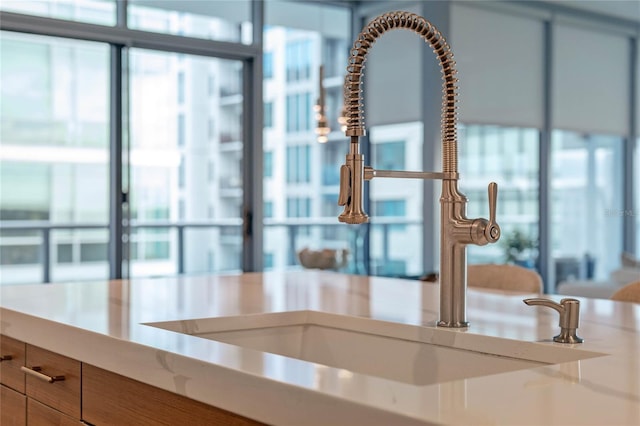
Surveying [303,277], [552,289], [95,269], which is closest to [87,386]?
[303,277]

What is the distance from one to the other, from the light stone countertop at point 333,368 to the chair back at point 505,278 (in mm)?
329

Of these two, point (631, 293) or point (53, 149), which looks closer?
point (631, 293)

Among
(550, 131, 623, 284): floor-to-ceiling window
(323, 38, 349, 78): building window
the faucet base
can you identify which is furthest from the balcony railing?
the faucet base

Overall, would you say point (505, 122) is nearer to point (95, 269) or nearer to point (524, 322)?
point (95, 269)

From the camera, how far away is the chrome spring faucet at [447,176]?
4.61 feet

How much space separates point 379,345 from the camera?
5.17ft

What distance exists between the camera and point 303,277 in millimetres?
2537

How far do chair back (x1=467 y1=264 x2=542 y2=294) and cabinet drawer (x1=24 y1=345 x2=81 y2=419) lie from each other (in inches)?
51.7

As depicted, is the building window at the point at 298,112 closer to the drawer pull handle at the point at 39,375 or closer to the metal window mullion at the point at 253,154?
the metal window mullion at the point at 253,154

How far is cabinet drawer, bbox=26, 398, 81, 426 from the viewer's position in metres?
1.56

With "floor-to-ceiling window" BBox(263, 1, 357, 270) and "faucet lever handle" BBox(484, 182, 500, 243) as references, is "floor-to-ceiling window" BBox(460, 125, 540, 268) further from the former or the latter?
"faucet lever handle" BBox(484, 182, 500, 243)

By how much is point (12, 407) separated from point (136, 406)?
0.59 meters

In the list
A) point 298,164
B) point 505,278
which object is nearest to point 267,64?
point 298,164

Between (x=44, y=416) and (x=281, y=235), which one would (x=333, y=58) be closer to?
(x=281, y=235)
